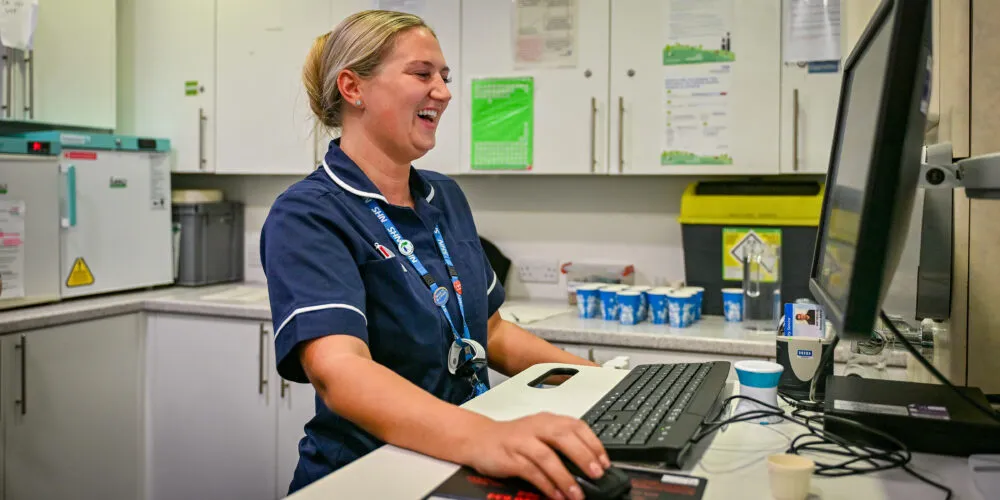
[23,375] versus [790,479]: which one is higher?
[790,479]

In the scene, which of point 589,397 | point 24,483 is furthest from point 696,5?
point 24,483

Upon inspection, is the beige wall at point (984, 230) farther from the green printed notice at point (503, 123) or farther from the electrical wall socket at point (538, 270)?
the electrical wall socket at point (538, 270)

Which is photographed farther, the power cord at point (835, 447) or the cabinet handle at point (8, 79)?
the cabinet handle at point (8, 79)

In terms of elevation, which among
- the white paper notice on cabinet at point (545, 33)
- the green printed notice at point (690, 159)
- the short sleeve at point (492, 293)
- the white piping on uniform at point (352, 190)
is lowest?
the short sleeve at point (492, 293)

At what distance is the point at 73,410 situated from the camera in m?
2.74

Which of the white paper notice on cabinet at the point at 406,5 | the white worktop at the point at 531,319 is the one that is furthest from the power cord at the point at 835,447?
the white paper notice on cabinet at the point at 406,5

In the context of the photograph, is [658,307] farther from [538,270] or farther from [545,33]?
[545,33]

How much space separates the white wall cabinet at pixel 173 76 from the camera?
3285 mm

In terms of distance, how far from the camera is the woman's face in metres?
1.49

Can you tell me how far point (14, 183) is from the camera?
268 centimetres

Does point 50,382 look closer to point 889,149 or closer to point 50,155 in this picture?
point 50,155

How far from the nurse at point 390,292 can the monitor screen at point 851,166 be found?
33cm

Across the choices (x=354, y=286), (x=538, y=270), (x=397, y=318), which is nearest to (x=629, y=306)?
(x=538, y=270)

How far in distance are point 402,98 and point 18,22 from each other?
2.03 metres
